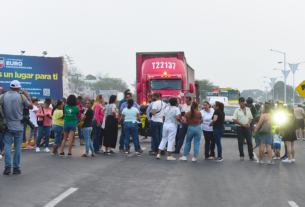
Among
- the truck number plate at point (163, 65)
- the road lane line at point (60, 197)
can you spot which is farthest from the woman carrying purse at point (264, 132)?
the truck number plate at point (163, 65)

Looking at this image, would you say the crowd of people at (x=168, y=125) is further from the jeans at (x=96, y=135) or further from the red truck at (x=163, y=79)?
the red truck at (x=163, y=79)

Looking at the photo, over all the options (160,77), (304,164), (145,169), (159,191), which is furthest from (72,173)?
(160,77)

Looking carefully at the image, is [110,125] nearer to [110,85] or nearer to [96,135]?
[96,135]

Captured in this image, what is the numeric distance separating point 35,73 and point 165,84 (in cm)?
1080

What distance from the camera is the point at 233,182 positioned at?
26.1 feet

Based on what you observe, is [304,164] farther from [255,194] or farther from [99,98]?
[99,98]

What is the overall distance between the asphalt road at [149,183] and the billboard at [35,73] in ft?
59.8

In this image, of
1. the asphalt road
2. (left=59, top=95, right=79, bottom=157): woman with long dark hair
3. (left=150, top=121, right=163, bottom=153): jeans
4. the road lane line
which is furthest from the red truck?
the road lane line

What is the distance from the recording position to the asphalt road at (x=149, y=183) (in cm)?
624

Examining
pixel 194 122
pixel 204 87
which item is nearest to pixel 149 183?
pixel 194 122

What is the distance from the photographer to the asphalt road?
20.5 ft

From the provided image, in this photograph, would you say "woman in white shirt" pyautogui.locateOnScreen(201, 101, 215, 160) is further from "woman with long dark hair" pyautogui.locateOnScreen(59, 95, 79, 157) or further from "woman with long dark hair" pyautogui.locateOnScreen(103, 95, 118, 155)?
"woman with long dark hair" pyautogui.locateOnScreen(59, 95, 79, 157)

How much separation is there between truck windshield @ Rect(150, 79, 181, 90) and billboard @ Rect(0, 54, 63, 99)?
8.78 m

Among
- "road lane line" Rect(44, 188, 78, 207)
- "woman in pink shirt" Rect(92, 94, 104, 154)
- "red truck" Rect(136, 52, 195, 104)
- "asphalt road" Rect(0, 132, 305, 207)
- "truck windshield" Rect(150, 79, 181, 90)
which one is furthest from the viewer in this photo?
"truck windshield" Rect(150, 79, 181, 90)
